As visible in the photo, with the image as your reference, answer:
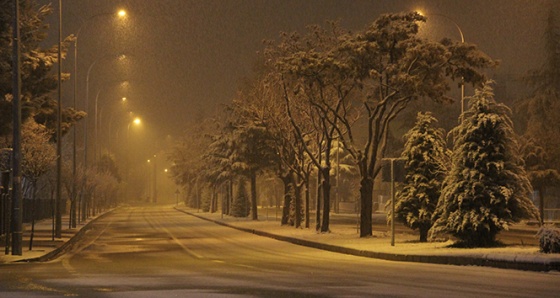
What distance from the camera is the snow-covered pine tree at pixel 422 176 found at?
3603cm

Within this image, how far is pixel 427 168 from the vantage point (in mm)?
36375

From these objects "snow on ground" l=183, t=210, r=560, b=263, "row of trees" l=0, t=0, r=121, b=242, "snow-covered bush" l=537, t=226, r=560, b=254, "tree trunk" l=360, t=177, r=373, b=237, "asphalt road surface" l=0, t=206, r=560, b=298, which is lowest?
"asphalt road surface" l=0, t=206, r=560, b=298

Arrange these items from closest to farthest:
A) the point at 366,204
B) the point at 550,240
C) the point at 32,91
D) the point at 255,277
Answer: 1. the point at 255,277
2. the point at 550,240
3. the point at 366,204
4. the point at 32,91

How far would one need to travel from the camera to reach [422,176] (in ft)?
119

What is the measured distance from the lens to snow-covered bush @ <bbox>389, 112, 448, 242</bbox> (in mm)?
36031

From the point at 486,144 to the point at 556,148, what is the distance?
3717cm

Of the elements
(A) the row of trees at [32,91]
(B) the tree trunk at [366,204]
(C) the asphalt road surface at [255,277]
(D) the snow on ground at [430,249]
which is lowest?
(C) the asphalt road surface at [255,277]

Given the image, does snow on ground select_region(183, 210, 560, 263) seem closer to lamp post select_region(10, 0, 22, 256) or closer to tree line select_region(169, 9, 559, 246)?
tree line select_region(169, 9, 559, 246)

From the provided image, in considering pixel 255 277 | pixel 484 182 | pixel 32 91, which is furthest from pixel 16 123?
pixel 32 91

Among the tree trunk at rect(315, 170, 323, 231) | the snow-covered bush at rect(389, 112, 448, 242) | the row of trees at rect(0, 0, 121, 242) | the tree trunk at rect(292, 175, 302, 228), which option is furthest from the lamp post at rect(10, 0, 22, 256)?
the tree trunk at rect(292, 175, 302, 228)

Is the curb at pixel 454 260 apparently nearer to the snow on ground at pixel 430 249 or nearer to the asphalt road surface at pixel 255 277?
the snow on ground at pixel 430 249

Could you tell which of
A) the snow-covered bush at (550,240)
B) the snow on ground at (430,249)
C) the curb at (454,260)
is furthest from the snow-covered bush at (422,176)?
the snow-covered bush at (550,240)

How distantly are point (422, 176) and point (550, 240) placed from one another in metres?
9.78

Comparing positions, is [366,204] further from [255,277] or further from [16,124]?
[255,277]
